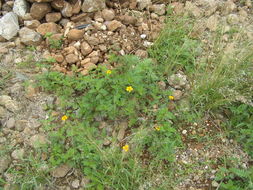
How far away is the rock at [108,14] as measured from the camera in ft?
10.2

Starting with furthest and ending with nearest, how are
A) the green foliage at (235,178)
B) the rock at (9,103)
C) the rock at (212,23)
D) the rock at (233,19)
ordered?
1. the rock at (233,19)
2. the rock at (212,23)
3. the rock at (9,103)
4. the green foliage at (235,178)

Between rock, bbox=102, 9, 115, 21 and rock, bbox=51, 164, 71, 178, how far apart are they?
6.35ft

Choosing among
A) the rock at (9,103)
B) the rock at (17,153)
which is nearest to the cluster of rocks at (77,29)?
the rock at (9,103)

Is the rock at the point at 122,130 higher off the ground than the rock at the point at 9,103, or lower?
lower

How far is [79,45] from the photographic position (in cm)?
297

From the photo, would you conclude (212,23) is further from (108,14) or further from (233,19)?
(108,14)

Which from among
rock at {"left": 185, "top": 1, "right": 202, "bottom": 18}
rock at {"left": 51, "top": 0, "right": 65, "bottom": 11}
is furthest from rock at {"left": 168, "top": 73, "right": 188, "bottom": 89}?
rock at {"left": 51, "top": 0, "right": 65, "bottom": 11}

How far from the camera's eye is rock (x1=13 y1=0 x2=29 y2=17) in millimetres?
3078

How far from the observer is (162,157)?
2195 millimetres

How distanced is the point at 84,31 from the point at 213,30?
179 cm

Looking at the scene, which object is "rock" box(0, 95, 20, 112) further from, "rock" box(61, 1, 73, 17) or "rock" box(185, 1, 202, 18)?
"rock" box(185, 1, 202, 18)

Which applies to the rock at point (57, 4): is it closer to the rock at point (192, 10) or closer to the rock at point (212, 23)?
the rock at point (192, 10)

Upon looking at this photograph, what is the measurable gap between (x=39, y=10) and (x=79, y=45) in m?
0.71

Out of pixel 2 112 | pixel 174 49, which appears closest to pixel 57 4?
pixel 2 112
